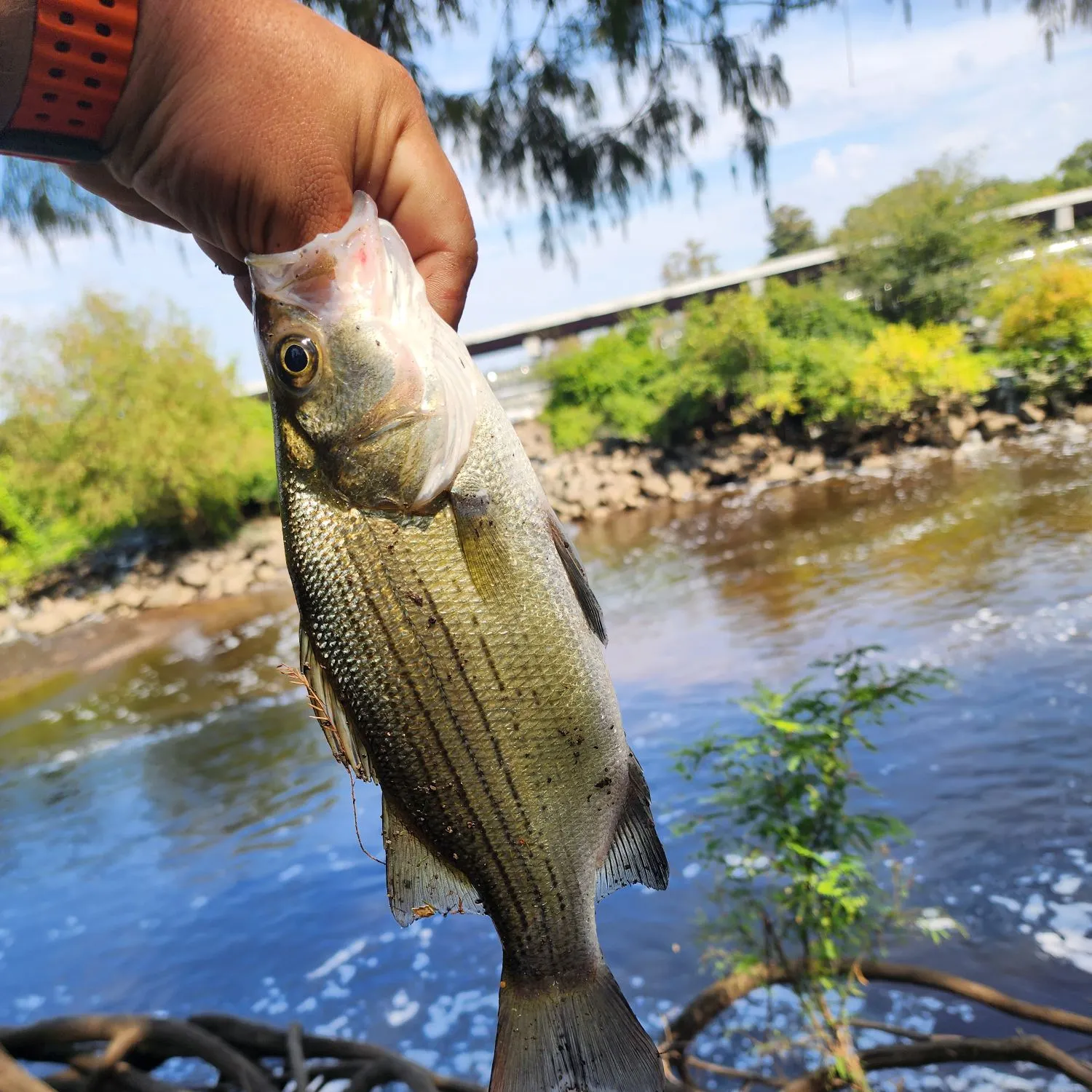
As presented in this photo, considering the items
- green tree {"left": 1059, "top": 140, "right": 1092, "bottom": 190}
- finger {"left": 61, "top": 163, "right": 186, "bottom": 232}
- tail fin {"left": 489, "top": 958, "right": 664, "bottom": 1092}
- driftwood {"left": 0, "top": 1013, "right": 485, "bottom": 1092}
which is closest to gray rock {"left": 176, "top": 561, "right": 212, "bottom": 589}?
driftwood {"left": 0, "top": 1013, "right": 485, "bottom": 1092}

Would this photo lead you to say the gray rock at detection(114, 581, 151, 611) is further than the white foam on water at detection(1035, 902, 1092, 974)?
Yes

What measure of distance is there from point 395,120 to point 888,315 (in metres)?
31.8

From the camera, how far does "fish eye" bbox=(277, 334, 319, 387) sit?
150 cm

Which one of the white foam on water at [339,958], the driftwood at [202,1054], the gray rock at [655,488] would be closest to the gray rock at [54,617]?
the gray rock at [655,488]

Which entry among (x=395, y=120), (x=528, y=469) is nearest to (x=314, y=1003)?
(x=528, y=469)

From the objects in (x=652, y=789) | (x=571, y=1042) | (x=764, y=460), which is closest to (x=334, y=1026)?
(x=652, y=789)

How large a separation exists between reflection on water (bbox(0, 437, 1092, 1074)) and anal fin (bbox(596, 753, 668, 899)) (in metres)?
4.42

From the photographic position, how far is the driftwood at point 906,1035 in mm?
3160

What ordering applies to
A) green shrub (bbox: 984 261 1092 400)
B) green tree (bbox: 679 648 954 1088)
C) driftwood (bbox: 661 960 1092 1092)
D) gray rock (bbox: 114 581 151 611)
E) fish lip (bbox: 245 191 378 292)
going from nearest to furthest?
fish lip (bbox: 245 191 378 292)
driftwood (bbox: 661 960 1092 1092)
green tree (bbox: 679 648 954 1088)
green shrub (bbox: 984 261 1092 400)
gray rock (bbox: 114 581 151 611)

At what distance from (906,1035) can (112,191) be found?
3.99m

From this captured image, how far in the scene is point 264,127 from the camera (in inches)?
49.4

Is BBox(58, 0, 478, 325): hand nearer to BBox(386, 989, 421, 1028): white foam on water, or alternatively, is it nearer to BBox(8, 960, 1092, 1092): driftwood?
BBox(8, 960, 1092, 1092): driftwood

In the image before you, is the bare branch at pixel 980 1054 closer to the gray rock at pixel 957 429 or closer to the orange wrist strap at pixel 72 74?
the orange wrist strap at pixel 72 74

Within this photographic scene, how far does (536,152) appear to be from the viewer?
5.16 m
